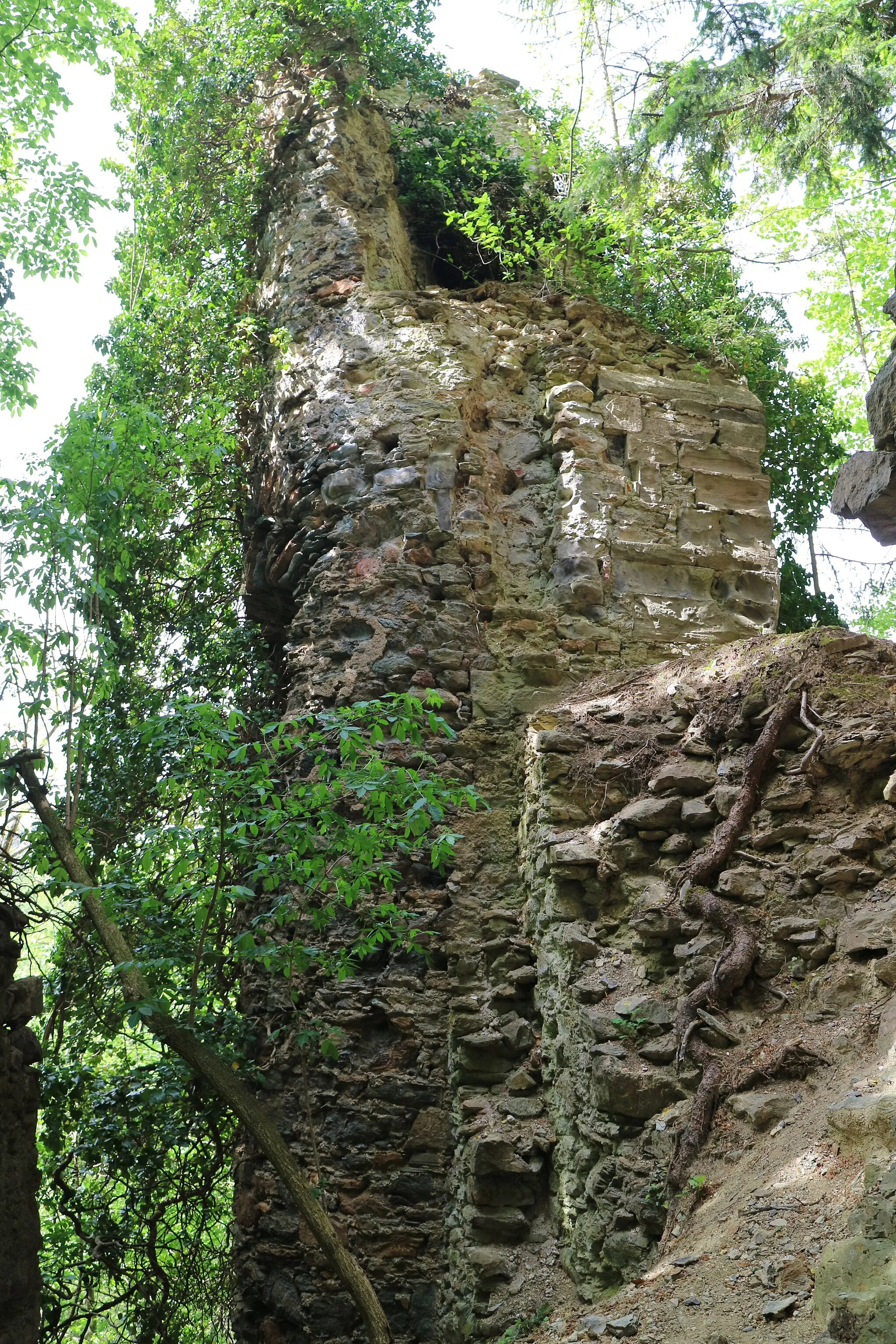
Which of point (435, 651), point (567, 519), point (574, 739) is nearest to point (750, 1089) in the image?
point (574, 739)

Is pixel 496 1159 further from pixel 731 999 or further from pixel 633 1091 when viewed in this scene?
pixel 731 999

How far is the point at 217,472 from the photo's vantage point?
9086 millimetres

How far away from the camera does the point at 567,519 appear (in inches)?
285

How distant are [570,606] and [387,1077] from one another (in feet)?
10.1

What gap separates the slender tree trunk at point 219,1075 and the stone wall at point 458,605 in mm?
463

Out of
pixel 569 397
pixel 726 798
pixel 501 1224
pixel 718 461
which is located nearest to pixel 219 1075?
pixel 501 1224

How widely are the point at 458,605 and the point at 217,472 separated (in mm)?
3204

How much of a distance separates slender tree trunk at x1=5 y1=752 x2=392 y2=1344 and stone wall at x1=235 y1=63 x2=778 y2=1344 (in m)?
0.46

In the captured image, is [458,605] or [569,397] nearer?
[458,605]

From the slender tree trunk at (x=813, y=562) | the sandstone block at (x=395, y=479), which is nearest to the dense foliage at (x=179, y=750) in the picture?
the sandstone block at (x=395, y=479)

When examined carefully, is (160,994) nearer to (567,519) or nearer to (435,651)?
(435,651)

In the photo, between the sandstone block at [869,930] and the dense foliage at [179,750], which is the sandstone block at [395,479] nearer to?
the dense foliage at [179,750]

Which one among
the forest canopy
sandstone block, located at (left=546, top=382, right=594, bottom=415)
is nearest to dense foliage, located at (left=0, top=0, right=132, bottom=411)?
the forest canopy

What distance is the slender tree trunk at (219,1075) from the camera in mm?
4766
